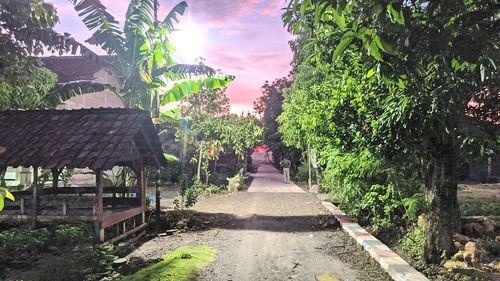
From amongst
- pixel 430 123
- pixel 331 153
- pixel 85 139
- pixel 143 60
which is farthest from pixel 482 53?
pixel 143 60

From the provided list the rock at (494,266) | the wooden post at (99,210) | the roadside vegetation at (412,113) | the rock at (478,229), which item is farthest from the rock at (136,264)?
the rock at (478,229)

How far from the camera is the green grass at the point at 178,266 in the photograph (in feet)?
21.2

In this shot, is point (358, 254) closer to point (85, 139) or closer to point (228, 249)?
point (228, 249)

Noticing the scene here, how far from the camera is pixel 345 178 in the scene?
1079 cm

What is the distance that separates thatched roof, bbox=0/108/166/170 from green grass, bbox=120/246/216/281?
2.45m

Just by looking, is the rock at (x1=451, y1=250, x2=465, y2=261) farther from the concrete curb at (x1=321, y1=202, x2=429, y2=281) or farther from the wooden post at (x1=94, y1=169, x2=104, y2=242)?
the wooden post at (x1=94, y1=169, x2=104, y2=242)

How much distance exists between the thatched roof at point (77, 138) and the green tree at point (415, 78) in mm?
4809

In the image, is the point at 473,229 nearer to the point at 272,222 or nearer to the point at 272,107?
the point at 272,222

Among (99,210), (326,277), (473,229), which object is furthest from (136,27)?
(473,229)

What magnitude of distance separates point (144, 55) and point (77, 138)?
12.7 ft

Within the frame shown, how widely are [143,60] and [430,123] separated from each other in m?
8.48

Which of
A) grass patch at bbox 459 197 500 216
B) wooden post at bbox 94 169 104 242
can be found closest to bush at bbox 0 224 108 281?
wooden post at bbox 94 169 104 242

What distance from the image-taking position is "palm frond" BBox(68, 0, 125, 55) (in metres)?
11.8

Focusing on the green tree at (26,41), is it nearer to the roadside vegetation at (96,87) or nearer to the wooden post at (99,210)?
the roadside vegetation at (96,87)
